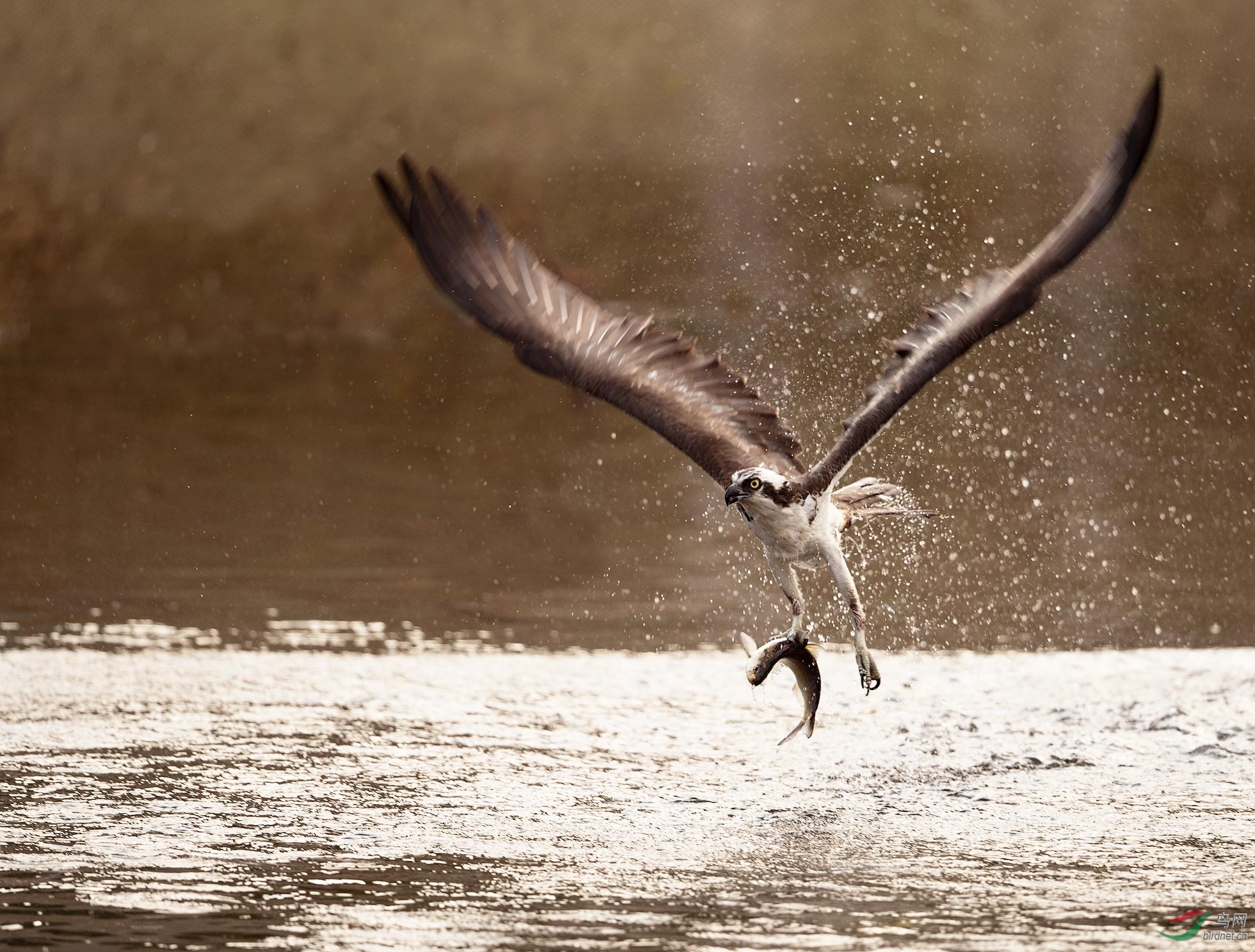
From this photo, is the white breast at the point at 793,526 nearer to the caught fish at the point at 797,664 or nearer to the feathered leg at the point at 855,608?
the feathered leg at the point at 855,608

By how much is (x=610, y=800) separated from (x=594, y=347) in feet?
6.86

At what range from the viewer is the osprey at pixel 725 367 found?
7.99 meters

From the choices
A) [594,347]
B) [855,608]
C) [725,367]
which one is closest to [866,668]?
[855,608]

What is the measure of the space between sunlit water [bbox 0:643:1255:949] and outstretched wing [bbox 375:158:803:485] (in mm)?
1451

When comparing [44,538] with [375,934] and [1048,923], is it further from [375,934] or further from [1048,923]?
[1048,923]

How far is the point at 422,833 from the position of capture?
8.06 meters

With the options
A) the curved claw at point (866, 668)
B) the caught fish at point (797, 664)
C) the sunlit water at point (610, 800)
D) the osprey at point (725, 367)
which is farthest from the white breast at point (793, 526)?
the sunlit water at point (610, 800)

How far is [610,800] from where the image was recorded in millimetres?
8477

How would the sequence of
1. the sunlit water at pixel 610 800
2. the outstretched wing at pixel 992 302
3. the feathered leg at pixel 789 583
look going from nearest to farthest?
the sunlit water at pixel 610 800, the outstretched wing at pixel 992 302, the feathered leg at pixel 789 583

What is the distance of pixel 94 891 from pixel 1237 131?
43.4m

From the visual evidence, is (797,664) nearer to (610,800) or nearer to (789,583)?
(789,583)

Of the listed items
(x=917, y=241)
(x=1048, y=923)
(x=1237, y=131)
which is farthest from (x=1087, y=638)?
(x=1237, y=131)

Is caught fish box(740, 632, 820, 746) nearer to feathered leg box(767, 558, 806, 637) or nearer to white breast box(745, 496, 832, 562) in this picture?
feathered leg box(767, 558, 806, 637)

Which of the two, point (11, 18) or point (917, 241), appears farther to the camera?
point (11, 18)
